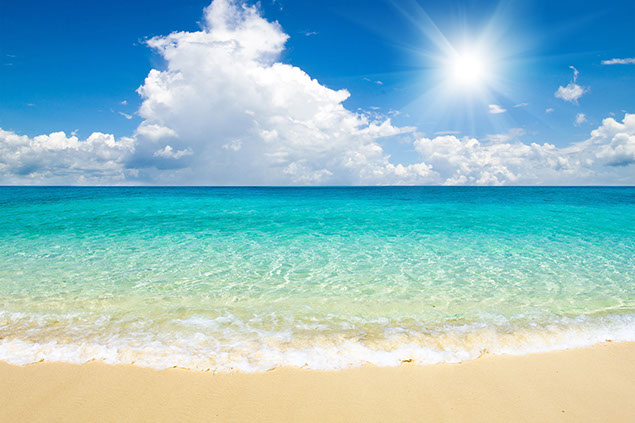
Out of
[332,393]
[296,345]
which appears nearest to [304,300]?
[296,345]

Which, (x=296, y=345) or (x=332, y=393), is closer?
(x=332, y=393)

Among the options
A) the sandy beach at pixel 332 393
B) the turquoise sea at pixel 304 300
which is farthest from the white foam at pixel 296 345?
the sandy beach at pixel 332 393

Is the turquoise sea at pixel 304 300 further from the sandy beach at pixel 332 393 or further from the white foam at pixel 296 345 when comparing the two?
the sandy beach at pixel 332 393

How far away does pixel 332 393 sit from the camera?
3.62 meters

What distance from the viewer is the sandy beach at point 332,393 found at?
10.9ft

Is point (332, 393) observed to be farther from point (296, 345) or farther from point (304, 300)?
point (304, 300)

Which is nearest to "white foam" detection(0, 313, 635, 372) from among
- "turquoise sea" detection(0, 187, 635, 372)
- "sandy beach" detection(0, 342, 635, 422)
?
"turquoise sea" detection(0, 187, 635, 372)

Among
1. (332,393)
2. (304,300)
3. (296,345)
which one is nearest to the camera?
(332,393)

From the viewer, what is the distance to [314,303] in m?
6.37

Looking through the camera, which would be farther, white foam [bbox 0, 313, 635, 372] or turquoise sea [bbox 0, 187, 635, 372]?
turquoise sea [bbox 0, 187, 635, 372]

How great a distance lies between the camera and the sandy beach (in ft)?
10.9

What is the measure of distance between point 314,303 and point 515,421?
3.82 m

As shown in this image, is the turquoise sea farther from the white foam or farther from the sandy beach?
the sandy beach

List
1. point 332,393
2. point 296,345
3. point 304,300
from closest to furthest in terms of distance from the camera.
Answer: point 332,393
point 296,345
point 304,300
